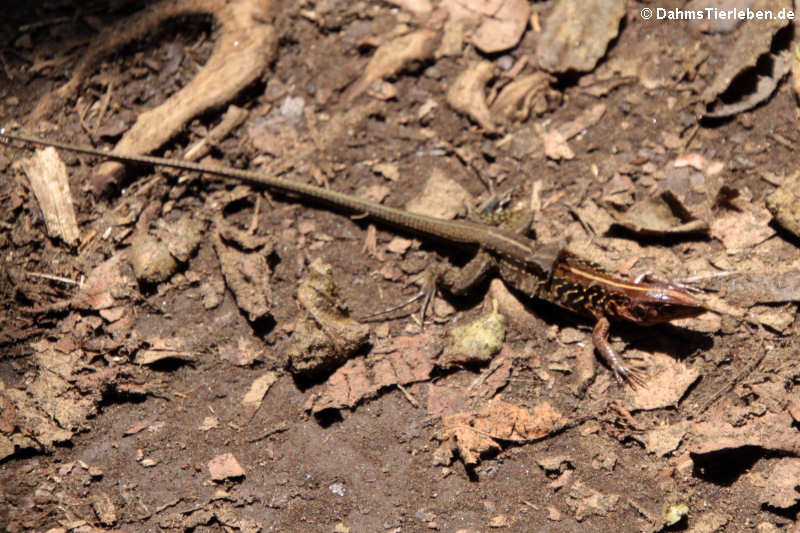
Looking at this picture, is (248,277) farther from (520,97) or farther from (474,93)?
(520,97)

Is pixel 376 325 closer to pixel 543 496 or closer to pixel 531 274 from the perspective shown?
pixel 531 274

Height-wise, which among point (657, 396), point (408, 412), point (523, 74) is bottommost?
point (408, 412)

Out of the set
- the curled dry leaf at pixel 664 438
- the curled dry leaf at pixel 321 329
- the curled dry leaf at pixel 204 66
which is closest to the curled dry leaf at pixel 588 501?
the curled dry leaf at pixel 664 438

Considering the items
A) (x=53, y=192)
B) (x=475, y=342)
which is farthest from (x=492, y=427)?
(x=53, y=192)

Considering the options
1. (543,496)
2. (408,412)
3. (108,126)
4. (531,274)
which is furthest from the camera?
(108,126)

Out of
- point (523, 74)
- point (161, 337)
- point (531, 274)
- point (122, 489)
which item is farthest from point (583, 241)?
point (122, 489)
